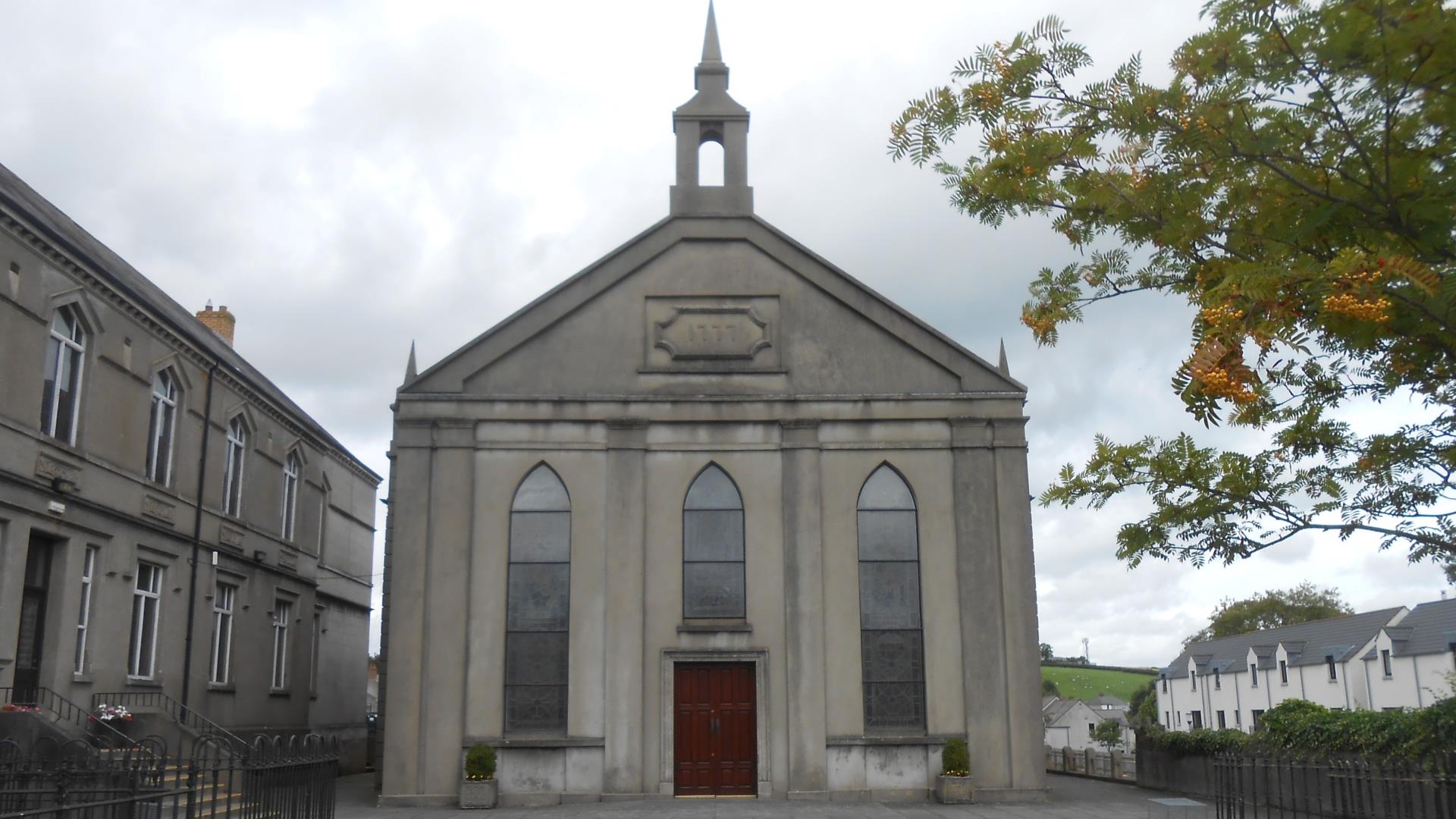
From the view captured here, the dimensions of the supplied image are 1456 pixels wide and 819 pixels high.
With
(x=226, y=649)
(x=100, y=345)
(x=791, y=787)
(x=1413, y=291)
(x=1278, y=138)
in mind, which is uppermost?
(x=100, y=345)

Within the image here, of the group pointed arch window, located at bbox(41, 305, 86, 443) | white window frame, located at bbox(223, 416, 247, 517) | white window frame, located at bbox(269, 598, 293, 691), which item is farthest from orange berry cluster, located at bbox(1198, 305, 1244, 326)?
white window frame, located at bbox(269, 598, 293, 691)

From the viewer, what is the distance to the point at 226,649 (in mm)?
25812

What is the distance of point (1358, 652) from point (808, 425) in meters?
48.4

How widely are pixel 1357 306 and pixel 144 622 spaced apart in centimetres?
2182

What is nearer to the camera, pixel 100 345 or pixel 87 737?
pixel 87 737

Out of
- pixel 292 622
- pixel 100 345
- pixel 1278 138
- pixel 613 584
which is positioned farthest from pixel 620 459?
pixel 1278 138

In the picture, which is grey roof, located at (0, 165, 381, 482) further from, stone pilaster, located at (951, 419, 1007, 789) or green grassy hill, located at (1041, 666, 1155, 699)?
green grassy hill, located at (1041, 666, 1155, 699)

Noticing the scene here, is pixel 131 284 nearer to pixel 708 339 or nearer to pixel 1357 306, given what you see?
pixel 708 339

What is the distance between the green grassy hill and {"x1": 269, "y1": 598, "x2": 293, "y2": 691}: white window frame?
9025 centimetres

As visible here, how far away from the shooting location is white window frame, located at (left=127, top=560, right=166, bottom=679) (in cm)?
2158

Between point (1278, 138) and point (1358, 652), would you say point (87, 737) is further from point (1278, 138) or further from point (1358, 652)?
point (1358, 652)

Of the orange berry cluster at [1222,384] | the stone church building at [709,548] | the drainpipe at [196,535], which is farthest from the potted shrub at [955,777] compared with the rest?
the orange berry cluster at [1222,384]

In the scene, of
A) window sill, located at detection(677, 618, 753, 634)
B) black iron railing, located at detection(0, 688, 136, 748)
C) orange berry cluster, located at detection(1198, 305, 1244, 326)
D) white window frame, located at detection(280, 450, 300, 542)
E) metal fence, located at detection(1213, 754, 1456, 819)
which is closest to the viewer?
orange berry cluster, located at detection(1198, 305, 1244, 326)

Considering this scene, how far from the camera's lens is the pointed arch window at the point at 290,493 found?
29656 millimetres
